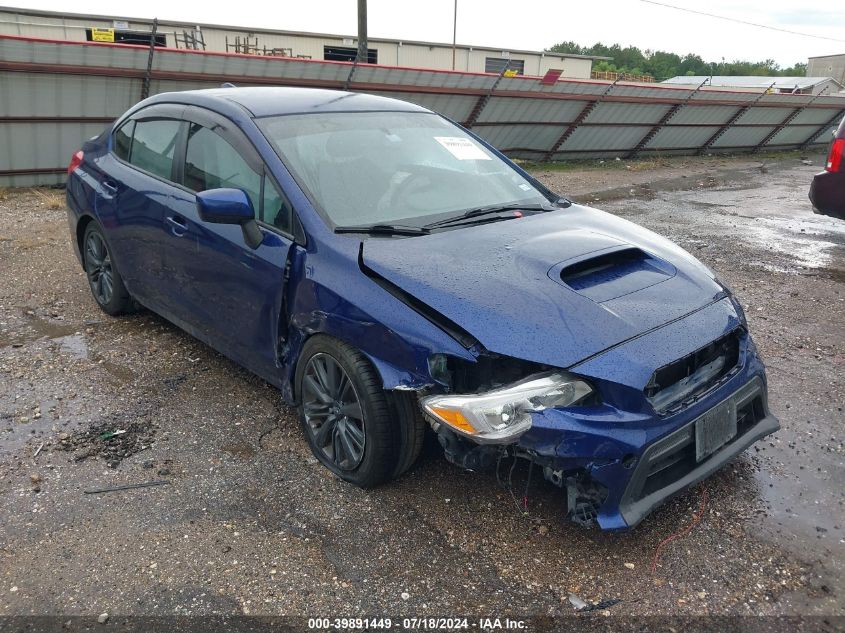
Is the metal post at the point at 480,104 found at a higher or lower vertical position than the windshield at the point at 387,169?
higher


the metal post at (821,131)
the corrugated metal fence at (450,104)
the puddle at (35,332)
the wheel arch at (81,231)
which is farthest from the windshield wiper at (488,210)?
the metal post at (821,131)

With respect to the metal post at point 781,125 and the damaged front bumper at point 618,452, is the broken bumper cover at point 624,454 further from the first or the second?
the metal post at point 781,125

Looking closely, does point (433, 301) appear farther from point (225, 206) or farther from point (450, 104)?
point (450, 104)

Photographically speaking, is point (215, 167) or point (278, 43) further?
point (278, 43)

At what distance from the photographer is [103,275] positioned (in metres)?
5.09

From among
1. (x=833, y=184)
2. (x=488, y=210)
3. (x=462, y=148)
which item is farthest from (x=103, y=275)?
(x=833, y=184)

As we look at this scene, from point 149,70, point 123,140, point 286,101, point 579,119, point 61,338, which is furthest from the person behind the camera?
point 579,119

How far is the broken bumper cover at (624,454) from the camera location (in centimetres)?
245

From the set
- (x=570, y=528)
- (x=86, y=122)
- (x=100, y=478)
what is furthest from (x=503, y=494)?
(x=86, y=122)

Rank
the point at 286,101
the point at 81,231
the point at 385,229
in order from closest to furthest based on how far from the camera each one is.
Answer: the point at 385,229, the point at 286,101, the point at 81,231

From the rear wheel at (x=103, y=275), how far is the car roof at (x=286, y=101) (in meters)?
1.30

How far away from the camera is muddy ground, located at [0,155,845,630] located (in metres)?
2.51

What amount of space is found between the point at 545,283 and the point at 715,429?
89 centimetres

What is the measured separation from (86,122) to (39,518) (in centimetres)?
900
